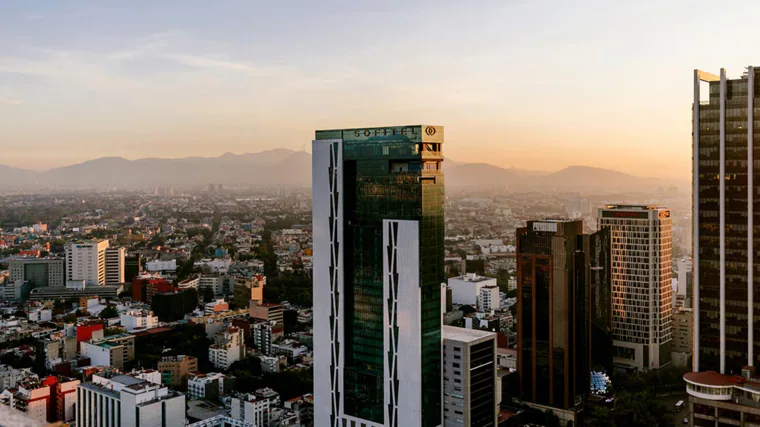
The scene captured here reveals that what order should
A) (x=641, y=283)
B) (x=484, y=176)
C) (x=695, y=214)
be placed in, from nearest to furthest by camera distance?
(x=695, y=214)
(x=641, y=283)
(x=484, y=176)

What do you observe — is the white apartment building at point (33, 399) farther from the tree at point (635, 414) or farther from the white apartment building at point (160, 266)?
the white apartment building at point (160, 266)

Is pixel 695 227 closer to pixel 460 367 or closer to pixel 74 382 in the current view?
pixel 460 367

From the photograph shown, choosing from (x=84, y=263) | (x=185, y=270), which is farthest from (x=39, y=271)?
(x=185, y=270)

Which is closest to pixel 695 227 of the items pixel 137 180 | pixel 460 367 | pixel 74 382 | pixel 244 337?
pixel 460 367

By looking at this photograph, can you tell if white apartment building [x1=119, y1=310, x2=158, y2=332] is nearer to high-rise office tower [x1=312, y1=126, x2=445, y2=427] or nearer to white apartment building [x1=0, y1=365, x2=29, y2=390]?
white apartment building [x1=0, y1=365, x2=29, y2=390]

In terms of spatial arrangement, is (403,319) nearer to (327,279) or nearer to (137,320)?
(327,279)

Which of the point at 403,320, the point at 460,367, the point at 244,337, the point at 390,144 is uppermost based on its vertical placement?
the point at 390,144
